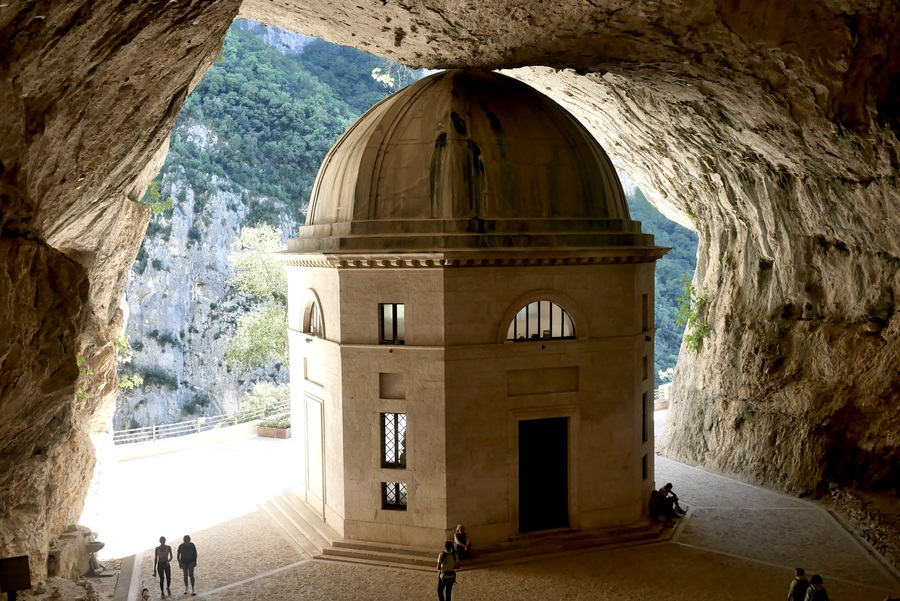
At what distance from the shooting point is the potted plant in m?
33.9

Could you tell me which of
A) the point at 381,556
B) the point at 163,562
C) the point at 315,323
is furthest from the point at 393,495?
the point at 163,562

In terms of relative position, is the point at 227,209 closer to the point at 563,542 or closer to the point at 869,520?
the point at 563,542

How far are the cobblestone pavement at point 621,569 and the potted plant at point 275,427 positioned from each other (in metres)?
11.5

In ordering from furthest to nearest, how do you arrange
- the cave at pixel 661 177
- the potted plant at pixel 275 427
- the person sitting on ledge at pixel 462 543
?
the potted plant at pixel 275 427
the person sitting on ledge at pixel 462 543
the cave at pixel 661 177

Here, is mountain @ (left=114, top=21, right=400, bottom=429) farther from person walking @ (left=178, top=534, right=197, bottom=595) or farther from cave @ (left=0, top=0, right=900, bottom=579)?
person walking @ (left=178, top=534, right=197, bottom=595)

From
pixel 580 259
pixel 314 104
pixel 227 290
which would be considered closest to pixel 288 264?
pixel 580 259

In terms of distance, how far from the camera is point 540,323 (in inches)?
771

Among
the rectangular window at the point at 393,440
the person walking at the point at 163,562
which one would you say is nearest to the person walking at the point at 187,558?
the person walking at the point at 163,562

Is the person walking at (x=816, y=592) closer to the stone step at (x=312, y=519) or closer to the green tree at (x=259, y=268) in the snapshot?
the stone step at (x=312, y=519)

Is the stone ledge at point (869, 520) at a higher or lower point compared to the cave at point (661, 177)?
lower

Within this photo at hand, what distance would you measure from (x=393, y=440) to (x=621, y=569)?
241 inches

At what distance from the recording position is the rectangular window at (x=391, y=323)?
19.1 meters

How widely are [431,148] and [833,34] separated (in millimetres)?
9011

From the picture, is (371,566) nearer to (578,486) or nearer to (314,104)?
(578,486)
